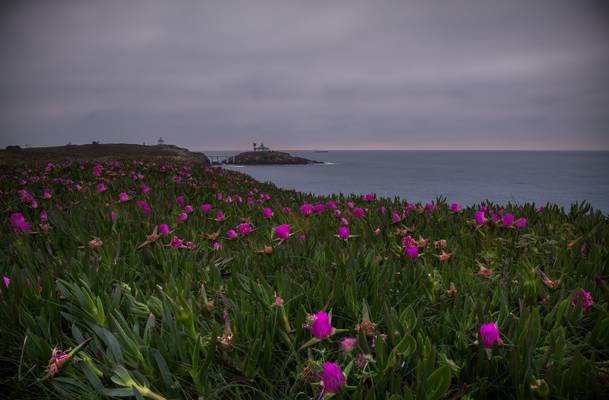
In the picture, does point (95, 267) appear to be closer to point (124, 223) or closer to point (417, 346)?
point (124, 223)

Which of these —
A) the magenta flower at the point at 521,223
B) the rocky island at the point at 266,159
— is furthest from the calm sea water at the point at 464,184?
the rocky island at the point at 266,159

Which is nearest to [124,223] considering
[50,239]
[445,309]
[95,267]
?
[50,239]

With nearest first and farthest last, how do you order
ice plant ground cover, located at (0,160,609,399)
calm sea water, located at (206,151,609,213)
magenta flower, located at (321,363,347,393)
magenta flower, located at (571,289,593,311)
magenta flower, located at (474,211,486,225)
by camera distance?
magenta flower, located at (321,363,347,393), ice plant ground cover, located at (0,160,609,399), magenta flower, located at (571,289,593,311), magenta flower, located at (474,211,486,225), calm sea water, located at (206,151,609,213)

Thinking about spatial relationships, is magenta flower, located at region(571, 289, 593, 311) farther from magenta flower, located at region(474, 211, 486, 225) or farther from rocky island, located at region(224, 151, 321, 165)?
rocky island, located at region(224, 151, 321, 165)

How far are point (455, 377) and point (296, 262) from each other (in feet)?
3.70

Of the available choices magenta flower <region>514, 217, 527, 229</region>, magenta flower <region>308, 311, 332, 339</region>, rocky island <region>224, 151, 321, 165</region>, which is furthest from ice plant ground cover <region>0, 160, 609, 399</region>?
rocky island <region>224, 151, 321, 165</region>

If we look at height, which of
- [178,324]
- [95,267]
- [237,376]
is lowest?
[237,376]

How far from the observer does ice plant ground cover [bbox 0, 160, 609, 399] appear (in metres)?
1.16

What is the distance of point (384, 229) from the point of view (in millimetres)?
3021

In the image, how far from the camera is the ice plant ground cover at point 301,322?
1158 millimetres

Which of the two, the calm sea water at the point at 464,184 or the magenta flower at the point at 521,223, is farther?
the calm sea water at the point at 464,184

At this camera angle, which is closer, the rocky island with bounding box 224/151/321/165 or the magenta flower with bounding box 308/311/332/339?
the magenta flower with bounding box 308/311/332/339

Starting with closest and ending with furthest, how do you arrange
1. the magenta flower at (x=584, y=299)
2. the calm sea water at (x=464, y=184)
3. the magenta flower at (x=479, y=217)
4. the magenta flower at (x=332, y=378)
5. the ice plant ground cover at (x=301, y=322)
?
the magenta flower at (x=332, y=378) < the ice plant ground cover at (x=301, y=322) < the magenta flower at (x=584, y=299) < the magenta flower at (x=479, y=217) < the calm sea water at (x=464, y=184)

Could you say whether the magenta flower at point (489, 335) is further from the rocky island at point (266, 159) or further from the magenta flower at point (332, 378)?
the rocky island at point (266, 159)
